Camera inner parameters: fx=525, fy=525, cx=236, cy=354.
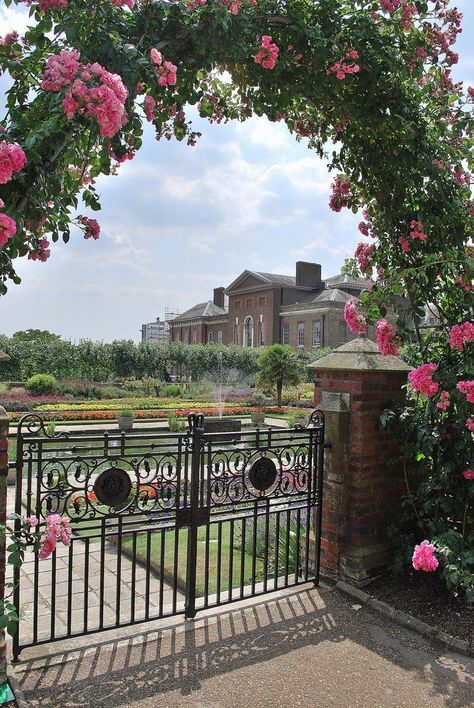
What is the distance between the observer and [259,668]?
3.02m

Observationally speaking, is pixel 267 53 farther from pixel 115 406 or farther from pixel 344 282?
pixel 344 282

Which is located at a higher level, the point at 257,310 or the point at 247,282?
the point at 247,282

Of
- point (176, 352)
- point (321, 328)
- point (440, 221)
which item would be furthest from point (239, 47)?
point (321, 328)

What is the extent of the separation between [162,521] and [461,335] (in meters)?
2.45

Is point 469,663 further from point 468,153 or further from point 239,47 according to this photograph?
point 239,47

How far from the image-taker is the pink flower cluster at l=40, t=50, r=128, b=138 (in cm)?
241

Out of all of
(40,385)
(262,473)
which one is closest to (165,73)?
(262,473)

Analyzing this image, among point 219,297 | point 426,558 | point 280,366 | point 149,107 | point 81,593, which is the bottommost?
point 81,593

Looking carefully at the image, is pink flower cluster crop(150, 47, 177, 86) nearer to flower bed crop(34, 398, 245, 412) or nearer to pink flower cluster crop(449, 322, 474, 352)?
pink flower cluster crop(449, 322, 474, 352)

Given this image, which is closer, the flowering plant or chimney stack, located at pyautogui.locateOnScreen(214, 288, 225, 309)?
the flowering plant

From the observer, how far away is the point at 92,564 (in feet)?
16.4

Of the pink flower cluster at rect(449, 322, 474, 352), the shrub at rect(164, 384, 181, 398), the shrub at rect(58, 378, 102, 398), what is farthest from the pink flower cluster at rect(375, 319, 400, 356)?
the shrub at rect(164, 384, 181, 398)

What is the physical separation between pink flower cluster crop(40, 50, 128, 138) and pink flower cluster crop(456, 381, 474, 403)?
269 cm

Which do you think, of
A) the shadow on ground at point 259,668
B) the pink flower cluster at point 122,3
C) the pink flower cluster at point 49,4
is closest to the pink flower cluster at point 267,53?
the pink flower cluster at point 122,3
